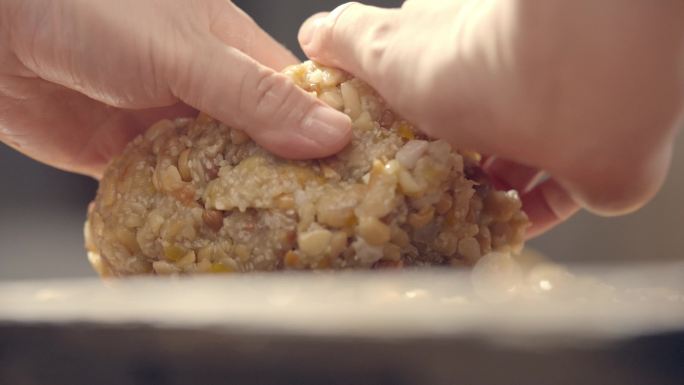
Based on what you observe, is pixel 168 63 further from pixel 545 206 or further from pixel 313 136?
pixel 545 206

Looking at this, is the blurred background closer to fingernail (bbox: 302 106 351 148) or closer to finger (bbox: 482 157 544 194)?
finger (bbox: 482 157 544 194)

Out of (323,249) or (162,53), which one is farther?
(162,53)

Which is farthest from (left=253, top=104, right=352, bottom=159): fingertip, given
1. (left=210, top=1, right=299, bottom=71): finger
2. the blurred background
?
the blurred background

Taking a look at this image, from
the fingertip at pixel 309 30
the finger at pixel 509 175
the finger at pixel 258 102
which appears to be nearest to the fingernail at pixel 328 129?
the finger at pixel 258 102

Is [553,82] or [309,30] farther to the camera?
[309,30]

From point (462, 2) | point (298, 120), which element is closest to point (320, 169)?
point (298, 120)

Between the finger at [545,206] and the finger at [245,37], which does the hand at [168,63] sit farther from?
the finger at [545,206]

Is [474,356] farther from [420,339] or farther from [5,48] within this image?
[5,48]

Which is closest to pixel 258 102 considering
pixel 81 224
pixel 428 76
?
pixel 428 76
